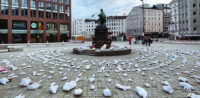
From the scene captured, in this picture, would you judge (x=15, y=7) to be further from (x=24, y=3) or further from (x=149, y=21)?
(x=149, y=21)

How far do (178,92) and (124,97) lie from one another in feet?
5.67

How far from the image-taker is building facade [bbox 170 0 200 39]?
177 ft

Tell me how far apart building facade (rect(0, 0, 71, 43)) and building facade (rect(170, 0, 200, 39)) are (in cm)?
4391

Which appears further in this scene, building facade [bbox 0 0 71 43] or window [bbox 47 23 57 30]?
window [bbox 47 23 57 30]

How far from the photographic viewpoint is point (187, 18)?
56.4 metres

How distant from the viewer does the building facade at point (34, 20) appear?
42781mm

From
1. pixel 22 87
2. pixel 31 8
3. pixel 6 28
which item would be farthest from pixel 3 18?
pixel 22 87

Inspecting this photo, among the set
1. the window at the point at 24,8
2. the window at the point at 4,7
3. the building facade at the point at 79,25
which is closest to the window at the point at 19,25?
the window at the point at 24,8

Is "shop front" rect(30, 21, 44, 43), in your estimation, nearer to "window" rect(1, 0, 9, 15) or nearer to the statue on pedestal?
"window" rect(1, 0, 9, 15)

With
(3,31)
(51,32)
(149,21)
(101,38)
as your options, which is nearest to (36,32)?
(51,32)

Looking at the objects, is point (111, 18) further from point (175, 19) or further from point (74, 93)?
point (74, 93)

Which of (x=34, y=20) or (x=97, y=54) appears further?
(x=34, y=20)

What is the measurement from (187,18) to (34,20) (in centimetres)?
5694

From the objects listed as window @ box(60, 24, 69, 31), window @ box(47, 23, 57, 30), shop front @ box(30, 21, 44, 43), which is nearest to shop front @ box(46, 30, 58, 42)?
window @ box(47, 23, 57, 30)
